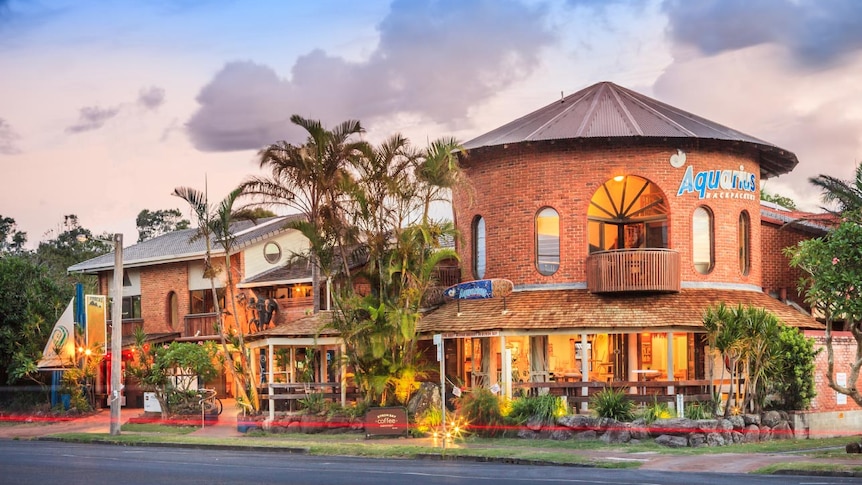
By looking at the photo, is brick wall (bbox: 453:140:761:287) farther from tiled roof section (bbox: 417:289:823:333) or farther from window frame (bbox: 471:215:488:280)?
tiled roof section (bbox: 417:289:823:333)

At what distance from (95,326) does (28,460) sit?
17.3 m

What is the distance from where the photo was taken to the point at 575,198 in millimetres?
32188

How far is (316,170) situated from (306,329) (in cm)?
485

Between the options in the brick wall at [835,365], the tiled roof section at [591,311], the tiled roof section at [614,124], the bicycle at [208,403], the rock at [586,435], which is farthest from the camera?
Result: the bicycle at [208,403]

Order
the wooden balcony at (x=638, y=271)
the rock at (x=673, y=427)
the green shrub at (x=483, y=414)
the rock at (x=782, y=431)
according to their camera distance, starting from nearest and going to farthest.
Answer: the rock at (x=673, y=427), the rock at (x=782, y=431), the green shrub at (x=483, y=414), the wooden balcony at (x=638, y=271)

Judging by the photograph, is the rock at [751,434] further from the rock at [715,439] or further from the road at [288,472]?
the road at [288,472]

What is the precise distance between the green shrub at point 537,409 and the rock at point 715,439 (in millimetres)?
3816

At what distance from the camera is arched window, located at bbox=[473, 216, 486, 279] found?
3415cm

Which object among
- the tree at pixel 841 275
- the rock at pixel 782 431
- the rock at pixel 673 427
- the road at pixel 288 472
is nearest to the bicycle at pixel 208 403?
the road at pixel 288 472

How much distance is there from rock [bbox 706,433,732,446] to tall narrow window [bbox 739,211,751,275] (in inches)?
374

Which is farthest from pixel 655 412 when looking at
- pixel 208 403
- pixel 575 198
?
pixel 208 403

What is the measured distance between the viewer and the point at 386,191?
1210 inches

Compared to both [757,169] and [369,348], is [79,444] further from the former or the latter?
[757,169]

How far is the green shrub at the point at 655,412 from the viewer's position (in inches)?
1014
